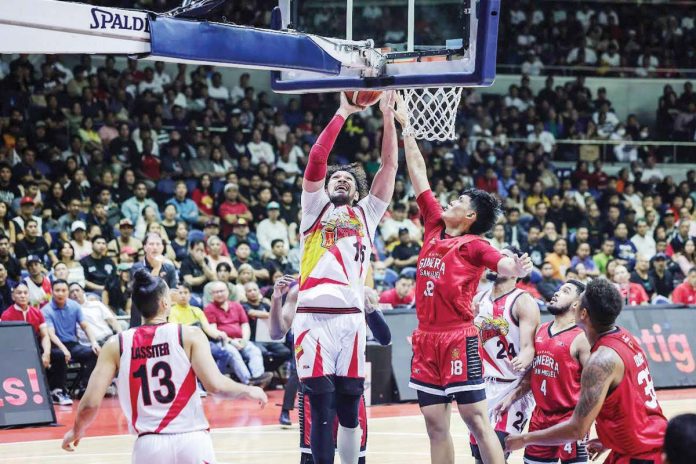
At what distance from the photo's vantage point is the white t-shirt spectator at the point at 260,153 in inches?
749

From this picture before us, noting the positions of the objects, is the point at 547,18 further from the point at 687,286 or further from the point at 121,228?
the point at 121,228

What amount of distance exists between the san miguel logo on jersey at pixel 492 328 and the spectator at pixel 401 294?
23.3 ft

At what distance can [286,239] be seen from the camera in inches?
663

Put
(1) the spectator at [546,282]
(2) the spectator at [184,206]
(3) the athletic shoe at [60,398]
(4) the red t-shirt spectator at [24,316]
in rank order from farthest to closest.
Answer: (2) the spectator at [184,206]
(1) the spectator at [546,282]
(3) the athletic shoe at [60,398]
(4) the red t-shirt spectator at [24,316]

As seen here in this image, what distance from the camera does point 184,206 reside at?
1680 centimetres

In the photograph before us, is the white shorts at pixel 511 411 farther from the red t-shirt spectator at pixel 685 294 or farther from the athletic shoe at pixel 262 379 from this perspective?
the red t-shirt spectator at pixel 685 294

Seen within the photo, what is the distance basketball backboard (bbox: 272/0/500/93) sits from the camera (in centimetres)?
693

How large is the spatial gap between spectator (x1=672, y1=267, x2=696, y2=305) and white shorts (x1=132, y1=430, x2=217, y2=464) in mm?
12652

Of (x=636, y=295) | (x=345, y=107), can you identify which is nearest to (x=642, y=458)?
(x=345, y=107)

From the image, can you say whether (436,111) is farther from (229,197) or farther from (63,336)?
(229,197)

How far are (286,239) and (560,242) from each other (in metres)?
4.42

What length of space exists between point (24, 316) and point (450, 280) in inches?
289

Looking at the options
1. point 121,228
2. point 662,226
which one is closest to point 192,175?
point 121,228

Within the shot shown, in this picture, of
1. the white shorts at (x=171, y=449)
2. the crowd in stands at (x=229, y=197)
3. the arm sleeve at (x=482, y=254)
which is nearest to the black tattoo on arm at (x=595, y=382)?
the arm sleeve at (x=482, y=254)
